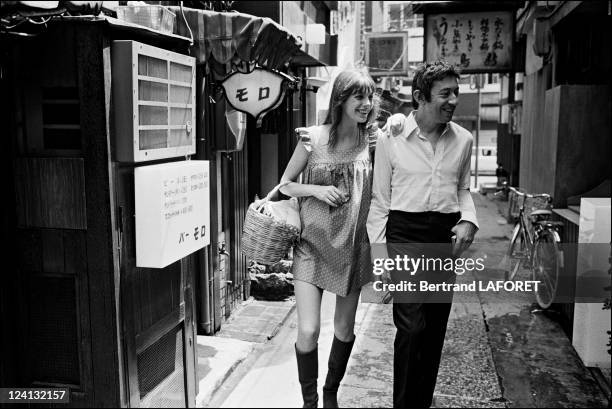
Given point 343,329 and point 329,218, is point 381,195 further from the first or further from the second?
point 343,329

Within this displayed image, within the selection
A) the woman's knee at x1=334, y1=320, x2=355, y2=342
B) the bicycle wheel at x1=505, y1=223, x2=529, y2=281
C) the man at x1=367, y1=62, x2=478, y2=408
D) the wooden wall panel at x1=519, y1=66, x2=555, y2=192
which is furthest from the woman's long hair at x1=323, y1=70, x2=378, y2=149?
the bicycle wheel at x1=505, y1=223, x2=529, y2=281

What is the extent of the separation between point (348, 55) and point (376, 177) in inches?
501

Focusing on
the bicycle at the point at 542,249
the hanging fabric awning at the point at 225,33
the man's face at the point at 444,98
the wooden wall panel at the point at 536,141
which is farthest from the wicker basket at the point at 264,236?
the wooden wall panel at the point at 536,141

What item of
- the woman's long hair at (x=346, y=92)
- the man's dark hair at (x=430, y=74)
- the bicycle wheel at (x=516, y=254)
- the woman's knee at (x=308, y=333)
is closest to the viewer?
the man's dark hair at (x=430, y=74)

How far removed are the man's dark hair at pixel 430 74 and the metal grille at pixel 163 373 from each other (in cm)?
244

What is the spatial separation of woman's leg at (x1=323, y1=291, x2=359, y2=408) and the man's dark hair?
4.29 ft

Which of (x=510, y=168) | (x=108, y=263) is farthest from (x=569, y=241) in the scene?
(x=510, y=168)

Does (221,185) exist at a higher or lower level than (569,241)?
higher

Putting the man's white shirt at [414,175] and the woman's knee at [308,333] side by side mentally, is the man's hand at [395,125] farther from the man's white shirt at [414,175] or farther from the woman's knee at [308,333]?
the woman's knee at [308,333]

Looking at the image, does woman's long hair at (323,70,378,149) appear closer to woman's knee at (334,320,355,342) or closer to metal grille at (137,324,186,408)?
woman's knee at (334,320,355,342)

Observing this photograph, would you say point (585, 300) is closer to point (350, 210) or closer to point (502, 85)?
point (350, 210)

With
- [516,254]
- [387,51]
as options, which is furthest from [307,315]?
[387,51]

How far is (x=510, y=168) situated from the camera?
18.8 meters

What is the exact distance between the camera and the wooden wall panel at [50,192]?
3471 millimetres
